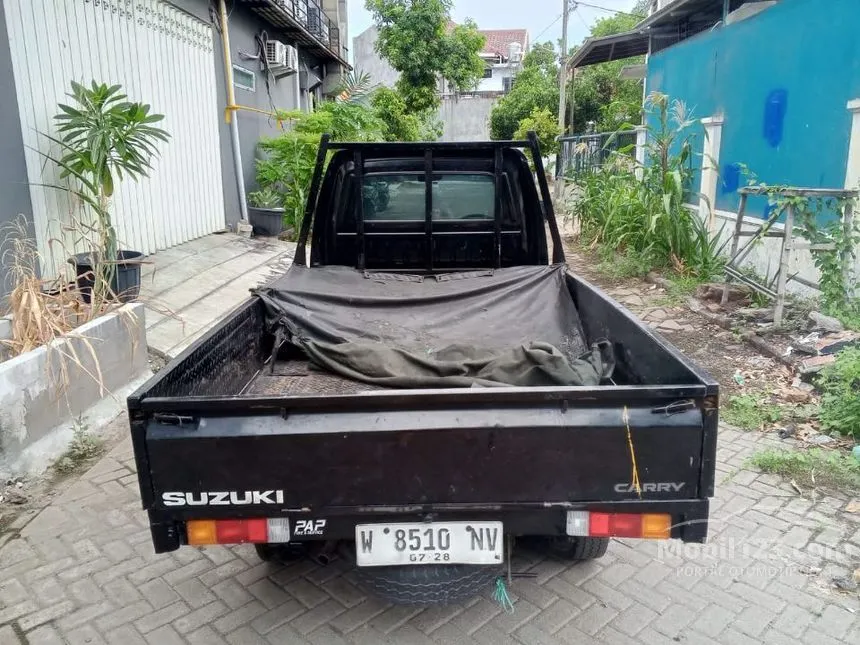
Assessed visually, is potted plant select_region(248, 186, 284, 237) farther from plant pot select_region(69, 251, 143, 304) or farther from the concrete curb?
the concrete curb

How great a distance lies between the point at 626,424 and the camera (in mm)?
2041

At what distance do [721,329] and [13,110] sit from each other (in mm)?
6286

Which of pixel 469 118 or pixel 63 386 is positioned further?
pixel 469 118

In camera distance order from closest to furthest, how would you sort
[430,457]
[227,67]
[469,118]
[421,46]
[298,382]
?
[430,457], [298,382], [227,67], [421,46], [469,118]

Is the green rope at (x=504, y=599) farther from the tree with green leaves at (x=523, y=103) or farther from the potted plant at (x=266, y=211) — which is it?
the tree with green leaves at (x=523, y=103)

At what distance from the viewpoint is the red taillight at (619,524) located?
2.13m

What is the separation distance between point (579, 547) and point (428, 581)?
87 centimetres

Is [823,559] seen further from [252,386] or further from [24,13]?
[24,13]

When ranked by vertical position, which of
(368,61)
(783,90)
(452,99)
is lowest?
(783,90)

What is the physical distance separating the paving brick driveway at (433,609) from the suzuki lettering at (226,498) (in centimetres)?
75

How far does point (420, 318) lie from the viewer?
3879 millimetres

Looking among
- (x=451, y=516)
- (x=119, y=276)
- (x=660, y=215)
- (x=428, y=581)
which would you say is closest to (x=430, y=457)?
(x=451, y=516)

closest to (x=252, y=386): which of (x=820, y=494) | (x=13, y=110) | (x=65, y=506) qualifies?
(x=65, y=506)

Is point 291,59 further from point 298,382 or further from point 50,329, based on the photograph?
point 298,382
